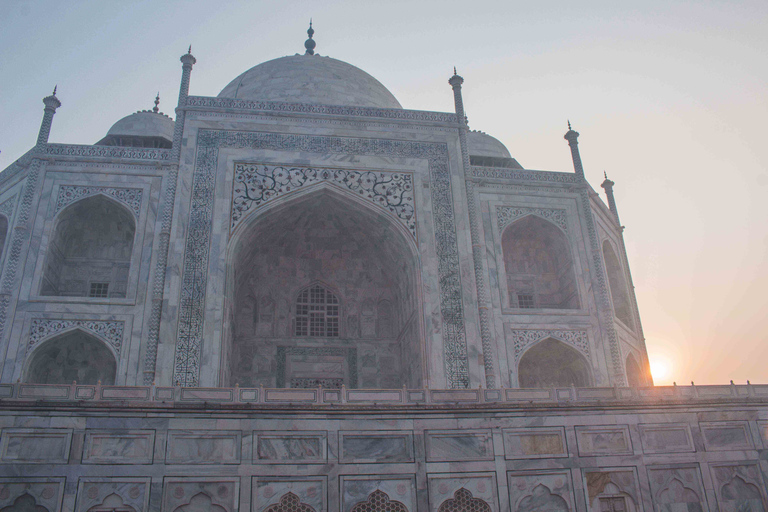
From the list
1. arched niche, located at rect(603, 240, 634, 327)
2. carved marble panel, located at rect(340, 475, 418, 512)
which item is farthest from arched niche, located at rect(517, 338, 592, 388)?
carved marble panel, located at rect(340, 475, 418, 512)

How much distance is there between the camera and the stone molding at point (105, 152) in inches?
585

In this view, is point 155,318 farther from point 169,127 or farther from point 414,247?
point 169,127

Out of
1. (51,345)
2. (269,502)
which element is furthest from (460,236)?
(51,345)

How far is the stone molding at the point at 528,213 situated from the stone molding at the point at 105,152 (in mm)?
7923

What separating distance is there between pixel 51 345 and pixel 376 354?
735 cm

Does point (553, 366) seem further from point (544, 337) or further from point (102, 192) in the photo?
point (102, 192)

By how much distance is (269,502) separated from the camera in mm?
9180

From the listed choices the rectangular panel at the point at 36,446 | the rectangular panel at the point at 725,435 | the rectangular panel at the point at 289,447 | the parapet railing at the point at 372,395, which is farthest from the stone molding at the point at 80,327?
the rectangular panel at the point at 725,435

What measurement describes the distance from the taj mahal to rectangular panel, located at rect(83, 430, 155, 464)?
0.03 metres

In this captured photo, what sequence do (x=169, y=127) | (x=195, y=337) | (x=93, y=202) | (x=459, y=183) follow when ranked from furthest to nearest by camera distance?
(x=169, y=127), (x=459, y=183), (x=93, y=202), (x=195, y=337)

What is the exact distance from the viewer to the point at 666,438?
10328mm

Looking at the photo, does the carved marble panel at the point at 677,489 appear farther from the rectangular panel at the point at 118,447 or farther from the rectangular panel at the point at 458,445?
the rectangular panel at the point at 118,447

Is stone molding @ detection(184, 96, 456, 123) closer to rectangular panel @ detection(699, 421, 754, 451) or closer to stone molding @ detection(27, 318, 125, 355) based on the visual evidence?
stone molding @ detection(27, 318, 125, 355)

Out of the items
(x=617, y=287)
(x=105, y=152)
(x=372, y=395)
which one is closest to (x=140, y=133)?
(x=105, y=152)
